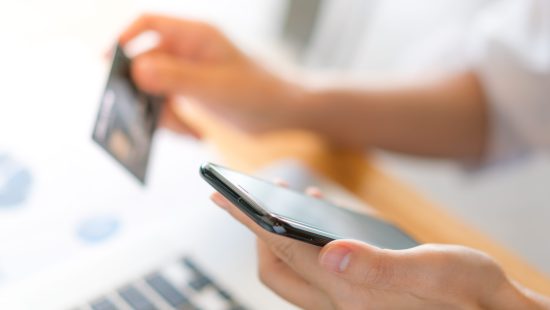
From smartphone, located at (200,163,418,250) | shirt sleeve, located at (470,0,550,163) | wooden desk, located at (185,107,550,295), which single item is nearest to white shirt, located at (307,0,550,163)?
shirt sleeve, located at (470,0,550,163)

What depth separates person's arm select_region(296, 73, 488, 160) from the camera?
0.70 meters

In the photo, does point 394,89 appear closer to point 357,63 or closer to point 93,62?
point 93,62

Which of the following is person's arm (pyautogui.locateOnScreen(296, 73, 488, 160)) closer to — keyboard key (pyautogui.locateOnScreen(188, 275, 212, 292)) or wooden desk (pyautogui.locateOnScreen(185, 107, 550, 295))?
wooden desk (pyautogui.locateOnScreen(185, 107, 550, 295))

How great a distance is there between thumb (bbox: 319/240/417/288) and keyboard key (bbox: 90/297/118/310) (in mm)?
174

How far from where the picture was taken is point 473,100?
0.74 m

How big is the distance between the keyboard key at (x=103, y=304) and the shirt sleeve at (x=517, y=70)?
51cm

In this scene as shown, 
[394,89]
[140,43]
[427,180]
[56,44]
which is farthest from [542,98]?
[427,180]

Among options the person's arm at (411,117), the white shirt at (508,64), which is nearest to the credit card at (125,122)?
the person's arm at (411,117)

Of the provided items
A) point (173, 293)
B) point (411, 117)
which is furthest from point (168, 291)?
point (411, 117)

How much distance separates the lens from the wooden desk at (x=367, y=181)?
616 mm

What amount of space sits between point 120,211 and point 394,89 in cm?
37

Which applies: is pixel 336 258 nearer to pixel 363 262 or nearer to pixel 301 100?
pixel 363 262

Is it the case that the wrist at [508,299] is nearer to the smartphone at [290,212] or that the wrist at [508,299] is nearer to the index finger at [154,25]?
the smartphone at [290,212]

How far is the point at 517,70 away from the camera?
2.25 feet
